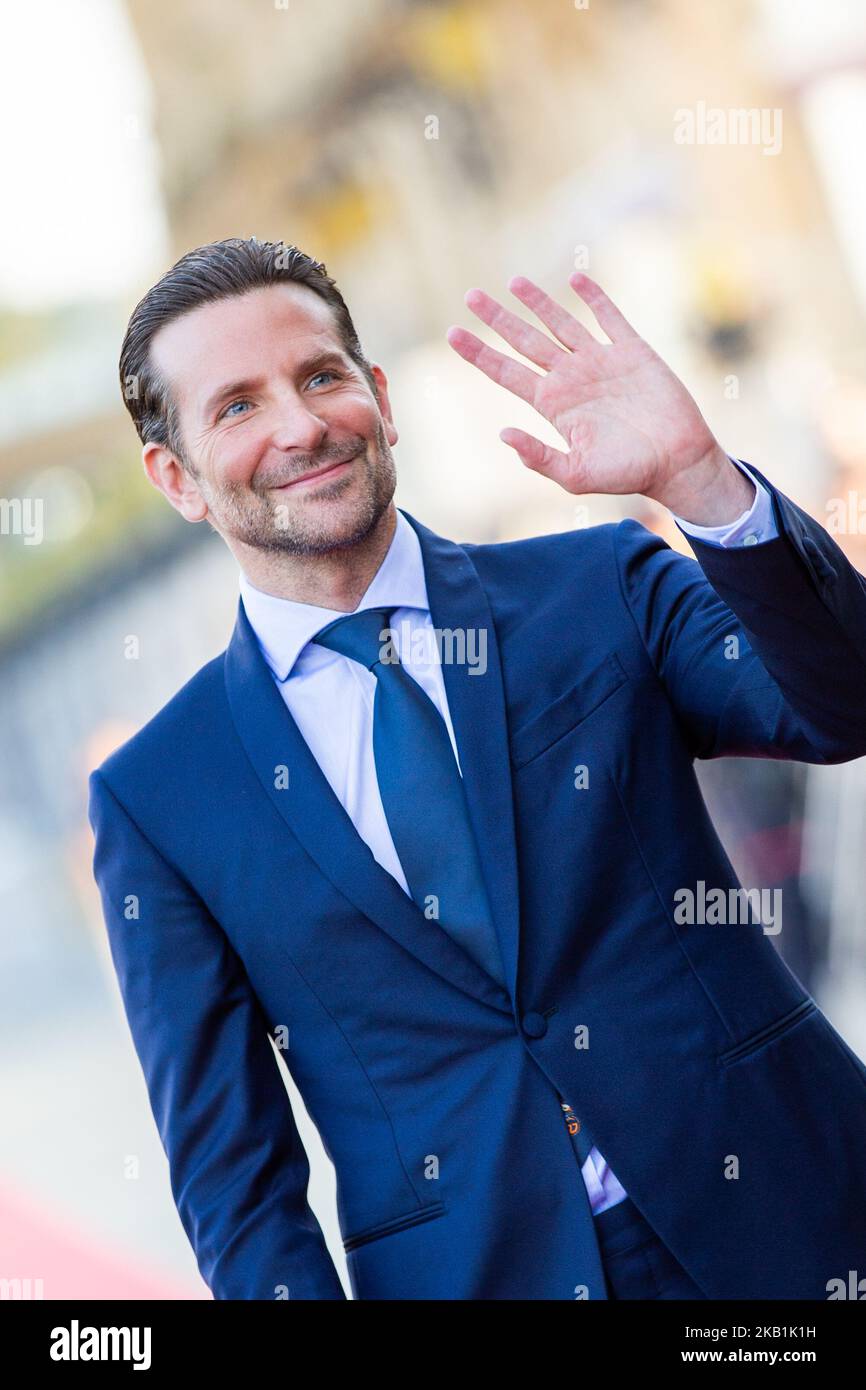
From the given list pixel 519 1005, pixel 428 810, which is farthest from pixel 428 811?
pixel 519 1005

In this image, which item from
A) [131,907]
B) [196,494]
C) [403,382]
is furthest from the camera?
[403,382]

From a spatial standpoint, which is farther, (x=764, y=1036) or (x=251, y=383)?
(x=251, y=383)

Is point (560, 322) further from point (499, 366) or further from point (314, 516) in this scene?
point (314, 516)

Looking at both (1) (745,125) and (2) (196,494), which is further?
(1) (745,125)

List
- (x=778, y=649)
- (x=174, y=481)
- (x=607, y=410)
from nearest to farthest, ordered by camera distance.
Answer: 1. (x=778, y=649)
2. (x=607, y=410)
3. (x=174, y=481)

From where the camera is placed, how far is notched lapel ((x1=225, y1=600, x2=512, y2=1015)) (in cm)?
143

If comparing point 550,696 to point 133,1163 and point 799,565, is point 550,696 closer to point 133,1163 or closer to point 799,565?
point 799,565

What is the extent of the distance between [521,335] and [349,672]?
394mm

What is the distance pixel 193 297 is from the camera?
63.5 inches

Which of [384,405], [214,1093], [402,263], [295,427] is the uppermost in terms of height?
[402,263]

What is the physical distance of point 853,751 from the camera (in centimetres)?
135

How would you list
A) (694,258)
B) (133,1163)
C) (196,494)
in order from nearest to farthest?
(196,494), (133,1163), (694,258)

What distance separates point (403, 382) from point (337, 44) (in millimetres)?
1450
